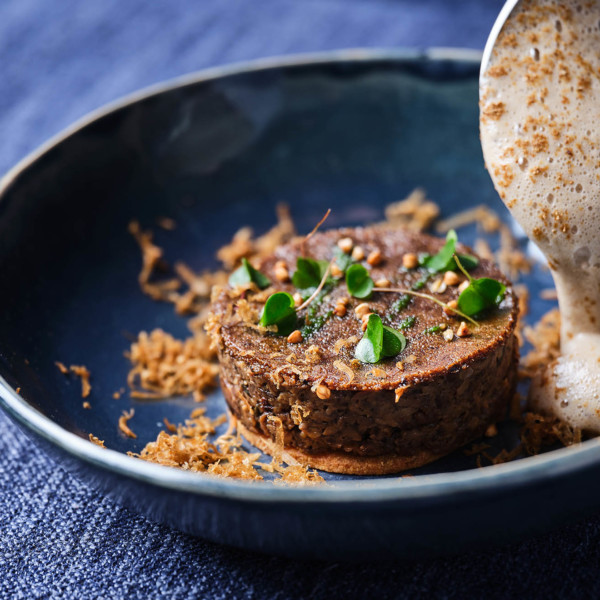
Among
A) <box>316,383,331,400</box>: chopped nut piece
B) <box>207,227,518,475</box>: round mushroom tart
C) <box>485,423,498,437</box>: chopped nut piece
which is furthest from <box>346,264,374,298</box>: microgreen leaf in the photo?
<box>485,423,498,437</box>: chopped nut piece

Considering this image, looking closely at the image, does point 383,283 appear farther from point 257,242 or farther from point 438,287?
point 257,242

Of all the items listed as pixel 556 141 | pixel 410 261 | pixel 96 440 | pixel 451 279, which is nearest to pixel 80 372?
pixel 96 440

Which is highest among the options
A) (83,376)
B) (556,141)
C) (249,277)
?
(556,141)

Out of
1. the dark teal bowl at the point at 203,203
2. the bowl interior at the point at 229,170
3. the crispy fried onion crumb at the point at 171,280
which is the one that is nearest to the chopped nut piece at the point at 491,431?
the dark teal bowl at the point at 203,203

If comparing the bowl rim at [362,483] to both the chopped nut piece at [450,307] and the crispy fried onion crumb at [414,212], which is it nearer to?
the chopped nut piece at [450,307]

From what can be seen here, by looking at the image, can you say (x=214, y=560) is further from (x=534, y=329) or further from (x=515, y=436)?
(x=534, y=329)

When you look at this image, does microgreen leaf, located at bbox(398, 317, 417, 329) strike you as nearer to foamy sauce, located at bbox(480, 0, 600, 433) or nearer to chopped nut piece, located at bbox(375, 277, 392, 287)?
chopped nut piece, located at bbox(375, 277, 392, 287)
